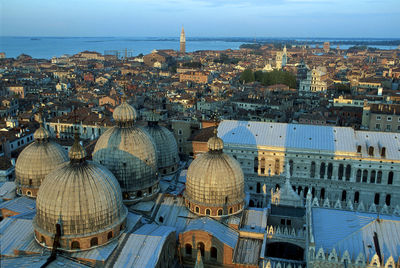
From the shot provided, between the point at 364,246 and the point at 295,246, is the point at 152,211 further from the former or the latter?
the point at 364,246

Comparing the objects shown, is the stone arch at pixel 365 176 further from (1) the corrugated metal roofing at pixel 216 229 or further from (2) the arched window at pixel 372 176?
(1) the corrugated metal roofing at pixel 216 229

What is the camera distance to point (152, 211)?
80.8 ft

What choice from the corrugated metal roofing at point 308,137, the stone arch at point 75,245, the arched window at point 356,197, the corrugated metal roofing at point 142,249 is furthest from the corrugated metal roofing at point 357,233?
the stone arch at point 75,245

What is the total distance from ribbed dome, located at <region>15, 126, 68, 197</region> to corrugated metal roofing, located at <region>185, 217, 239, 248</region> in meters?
9.46

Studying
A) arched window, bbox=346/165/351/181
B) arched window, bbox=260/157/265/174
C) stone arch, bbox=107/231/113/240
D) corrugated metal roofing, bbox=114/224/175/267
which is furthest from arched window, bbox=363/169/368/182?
stone arch, bbox=107/231/113/240

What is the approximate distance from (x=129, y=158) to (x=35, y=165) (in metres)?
6.19

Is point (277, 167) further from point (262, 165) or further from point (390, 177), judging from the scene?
point (390, 177)

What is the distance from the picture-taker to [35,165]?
25.2m

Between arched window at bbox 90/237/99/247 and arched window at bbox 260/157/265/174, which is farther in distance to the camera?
arched window at bbox 260/157/265/174

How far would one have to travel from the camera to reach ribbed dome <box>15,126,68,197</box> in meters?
25.2

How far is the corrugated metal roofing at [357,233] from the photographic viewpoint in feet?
60.0

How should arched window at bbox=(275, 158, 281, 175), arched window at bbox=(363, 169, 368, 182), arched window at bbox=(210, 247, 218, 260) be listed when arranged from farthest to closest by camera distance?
arched window at bbox=(275, 158, 281, 175), arched window at bbox=(363, 169, 368, 182), arched window at bbox=(210, 247, 218, 260)

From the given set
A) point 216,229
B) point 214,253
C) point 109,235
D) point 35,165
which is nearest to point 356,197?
point 216,229

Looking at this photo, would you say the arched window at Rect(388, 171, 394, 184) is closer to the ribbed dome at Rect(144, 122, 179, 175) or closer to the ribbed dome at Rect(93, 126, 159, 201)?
the ribbed dome at Rect(144, 122, 179, 175)
